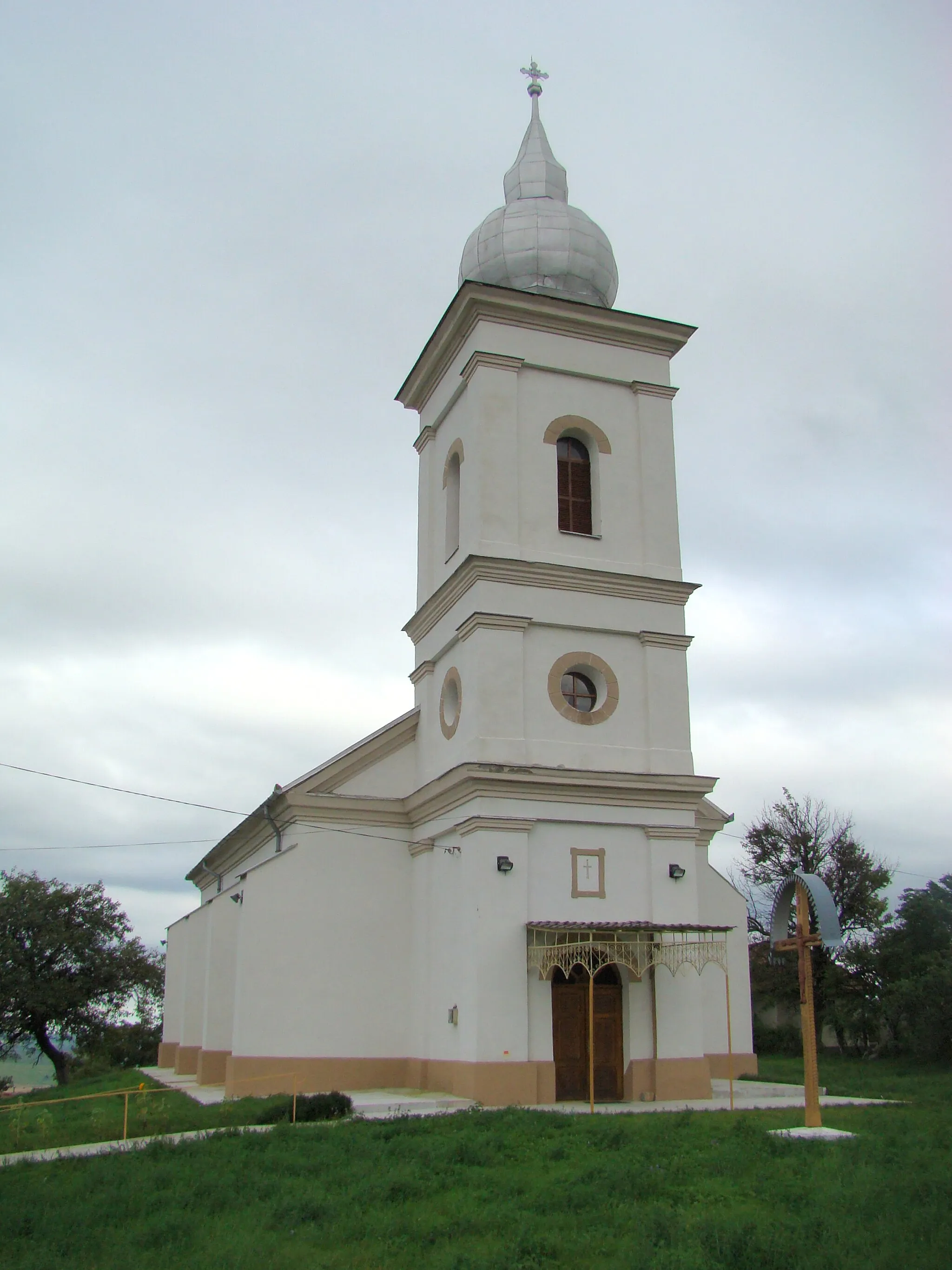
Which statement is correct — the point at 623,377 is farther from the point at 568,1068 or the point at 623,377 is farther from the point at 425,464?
the point at 568,1068

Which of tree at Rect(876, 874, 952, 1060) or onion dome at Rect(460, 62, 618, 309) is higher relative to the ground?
onion dome at Rect(460, 62, 618, 309)

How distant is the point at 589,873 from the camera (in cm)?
1833

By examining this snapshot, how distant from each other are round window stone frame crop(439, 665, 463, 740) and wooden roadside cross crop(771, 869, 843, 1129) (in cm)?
724

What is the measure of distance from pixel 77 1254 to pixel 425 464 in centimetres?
1743

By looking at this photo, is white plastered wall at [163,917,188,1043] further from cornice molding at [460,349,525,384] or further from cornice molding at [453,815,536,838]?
cornice molding at [460,349,525,384]

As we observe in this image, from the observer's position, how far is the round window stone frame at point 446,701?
1981 centimetres

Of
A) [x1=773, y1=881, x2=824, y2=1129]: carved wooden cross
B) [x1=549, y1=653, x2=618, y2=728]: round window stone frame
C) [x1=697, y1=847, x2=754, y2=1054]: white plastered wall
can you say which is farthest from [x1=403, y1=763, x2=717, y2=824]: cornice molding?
[x1=773, y1=881, x2=824, y2=1129]: carved wooden cross

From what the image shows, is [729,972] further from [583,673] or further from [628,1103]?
[583,673]

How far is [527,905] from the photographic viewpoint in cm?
1770

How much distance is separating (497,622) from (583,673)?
1.94m

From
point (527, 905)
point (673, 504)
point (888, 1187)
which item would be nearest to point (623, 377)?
point (673, 504)

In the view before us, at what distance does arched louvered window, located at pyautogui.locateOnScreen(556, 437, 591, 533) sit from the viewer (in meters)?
20.7

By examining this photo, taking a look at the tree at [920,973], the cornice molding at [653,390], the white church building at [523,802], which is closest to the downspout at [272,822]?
the white church building at [523,802]

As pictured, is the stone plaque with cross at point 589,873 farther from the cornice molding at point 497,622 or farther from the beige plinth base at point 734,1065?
the beige plinth base at point 734,1065
